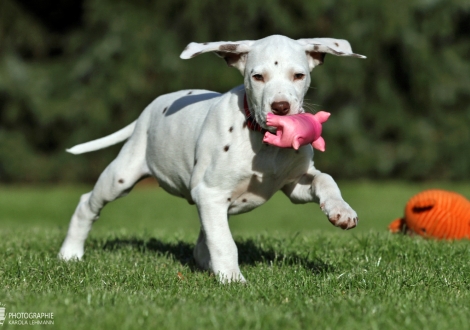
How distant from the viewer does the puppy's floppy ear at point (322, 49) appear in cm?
540

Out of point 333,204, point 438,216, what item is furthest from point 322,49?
point 438,216

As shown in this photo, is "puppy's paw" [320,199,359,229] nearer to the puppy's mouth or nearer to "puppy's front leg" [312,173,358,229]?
"puppy's front leg" [312,173,358,229]

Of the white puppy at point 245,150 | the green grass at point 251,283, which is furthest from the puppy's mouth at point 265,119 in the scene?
the green grass at point 251,283

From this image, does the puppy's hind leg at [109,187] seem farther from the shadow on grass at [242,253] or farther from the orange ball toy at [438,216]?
the orange ball toy at [438,216]

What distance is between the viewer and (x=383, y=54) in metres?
22.5

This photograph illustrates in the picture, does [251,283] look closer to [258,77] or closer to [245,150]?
[245,150]

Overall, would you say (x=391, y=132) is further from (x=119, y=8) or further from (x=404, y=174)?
(x=119, y=8)

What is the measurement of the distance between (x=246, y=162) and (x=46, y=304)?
177 cm

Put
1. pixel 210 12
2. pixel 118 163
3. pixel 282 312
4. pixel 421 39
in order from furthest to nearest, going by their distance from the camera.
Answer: pixel 421 39 → pixel 210 12 → pixel 118 163 → pixel 282 312

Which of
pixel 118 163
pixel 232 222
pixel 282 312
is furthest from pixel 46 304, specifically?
pixel 232 222

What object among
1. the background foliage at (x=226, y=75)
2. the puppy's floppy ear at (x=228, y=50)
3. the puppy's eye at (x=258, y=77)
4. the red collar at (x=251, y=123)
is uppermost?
the puppy's floppy ear at (x=228, y=50)

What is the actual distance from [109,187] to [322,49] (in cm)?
230

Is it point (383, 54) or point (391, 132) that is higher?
point (383, 54)

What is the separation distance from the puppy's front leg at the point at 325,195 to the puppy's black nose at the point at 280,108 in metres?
0.69
